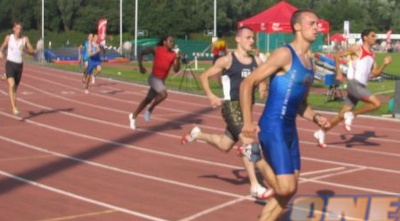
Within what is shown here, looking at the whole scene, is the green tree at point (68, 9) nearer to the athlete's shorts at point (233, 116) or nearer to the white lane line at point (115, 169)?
the white lane line at point (115, 169)

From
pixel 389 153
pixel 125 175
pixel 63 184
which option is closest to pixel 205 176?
pixel 125 175

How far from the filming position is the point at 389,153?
1395cm

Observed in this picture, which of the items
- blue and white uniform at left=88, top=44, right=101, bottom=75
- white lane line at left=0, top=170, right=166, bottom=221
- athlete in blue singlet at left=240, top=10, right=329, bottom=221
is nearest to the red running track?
white lane line at left=0, top=170, right=166, bottom=221

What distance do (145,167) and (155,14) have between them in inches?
2762

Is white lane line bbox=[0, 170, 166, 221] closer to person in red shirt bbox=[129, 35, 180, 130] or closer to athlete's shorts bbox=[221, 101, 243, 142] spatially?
athlete's shorts bbox=[221, 101, 243, 142]

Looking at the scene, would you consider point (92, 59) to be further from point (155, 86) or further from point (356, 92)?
point (356, 92)

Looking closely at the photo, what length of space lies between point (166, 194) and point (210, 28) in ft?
254

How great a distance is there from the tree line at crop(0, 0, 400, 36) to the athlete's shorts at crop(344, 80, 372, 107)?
67.3 meters

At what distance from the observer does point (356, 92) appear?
14.2 meters

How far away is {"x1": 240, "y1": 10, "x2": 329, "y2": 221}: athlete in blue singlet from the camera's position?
696 cm

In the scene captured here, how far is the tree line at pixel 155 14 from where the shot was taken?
269ft

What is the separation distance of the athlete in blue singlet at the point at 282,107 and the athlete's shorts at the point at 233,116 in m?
2.64

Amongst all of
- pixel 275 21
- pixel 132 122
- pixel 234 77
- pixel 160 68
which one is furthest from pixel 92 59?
pixel 234 77

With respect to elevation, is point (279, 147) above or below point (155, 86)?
above
